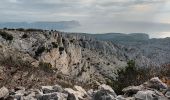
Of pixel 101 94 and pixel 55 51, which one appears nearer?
pixel 101 94

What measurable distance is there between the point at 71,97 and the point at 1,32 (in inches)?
2927

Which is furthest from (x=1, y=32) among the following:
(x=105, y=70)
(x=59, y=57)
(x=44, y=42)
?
(x=105, y=70)

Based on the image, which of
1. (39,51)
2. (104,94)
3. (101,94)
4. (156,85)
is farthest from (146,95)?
(39,51)

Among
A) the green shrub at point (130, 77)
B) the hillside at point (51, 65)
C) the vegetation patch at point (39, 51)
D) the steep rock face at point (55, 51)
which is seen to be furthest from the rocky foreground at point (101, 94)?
the vegetation patch at point (39, 51)

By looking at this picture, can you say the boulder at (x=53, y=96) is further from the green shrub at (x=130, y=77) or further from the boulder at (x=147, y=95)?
the green shrub at (x=130, y=77)

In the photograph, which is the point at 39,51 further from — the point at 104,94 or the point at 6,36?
the point at 104,94

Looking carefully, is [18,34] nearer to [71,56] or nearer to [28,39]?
[28,39]

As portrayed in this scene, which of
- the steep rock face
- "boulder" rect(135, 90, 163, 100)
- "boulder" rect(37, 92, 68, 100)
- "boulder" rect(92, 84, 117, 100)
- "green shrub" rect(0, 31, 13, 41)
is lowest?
the steep rock face

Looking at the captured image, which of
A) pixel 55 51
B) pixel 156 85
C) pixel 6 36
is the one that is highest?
pixel 156 85

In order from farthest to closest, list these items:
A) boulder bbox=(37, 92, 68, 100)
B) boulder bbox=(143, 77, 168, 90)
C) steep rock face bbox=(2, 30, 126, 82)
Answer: steep rock face bbox=(2, 30, 126, 82)
boulder bbox=(143, 77, 168, 90)
boulder bbox=(37, 92, 68, 100)

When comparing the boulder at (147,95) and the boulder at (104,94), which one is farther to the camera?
the boulder at (104,94)

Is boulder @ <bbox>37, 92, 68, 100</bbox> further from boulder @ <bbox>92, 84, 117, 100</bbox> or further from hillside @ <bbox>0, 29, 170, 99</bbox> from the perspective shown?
hillside @ <bbox>0, 29, 170, 99</bbox>

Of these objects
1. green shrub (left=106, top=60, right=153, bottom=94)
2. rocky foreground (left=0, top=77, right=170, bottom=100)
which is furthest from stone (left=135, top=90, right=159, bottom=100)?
green shrub (left=106, top=60, right=153, bottom=94)

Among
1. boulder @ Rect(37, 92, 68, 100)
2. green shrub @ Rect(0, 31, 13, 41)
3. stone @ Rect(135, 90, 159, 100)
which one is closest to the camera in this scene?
stone @ Rect(135, 90, 159, 100)
